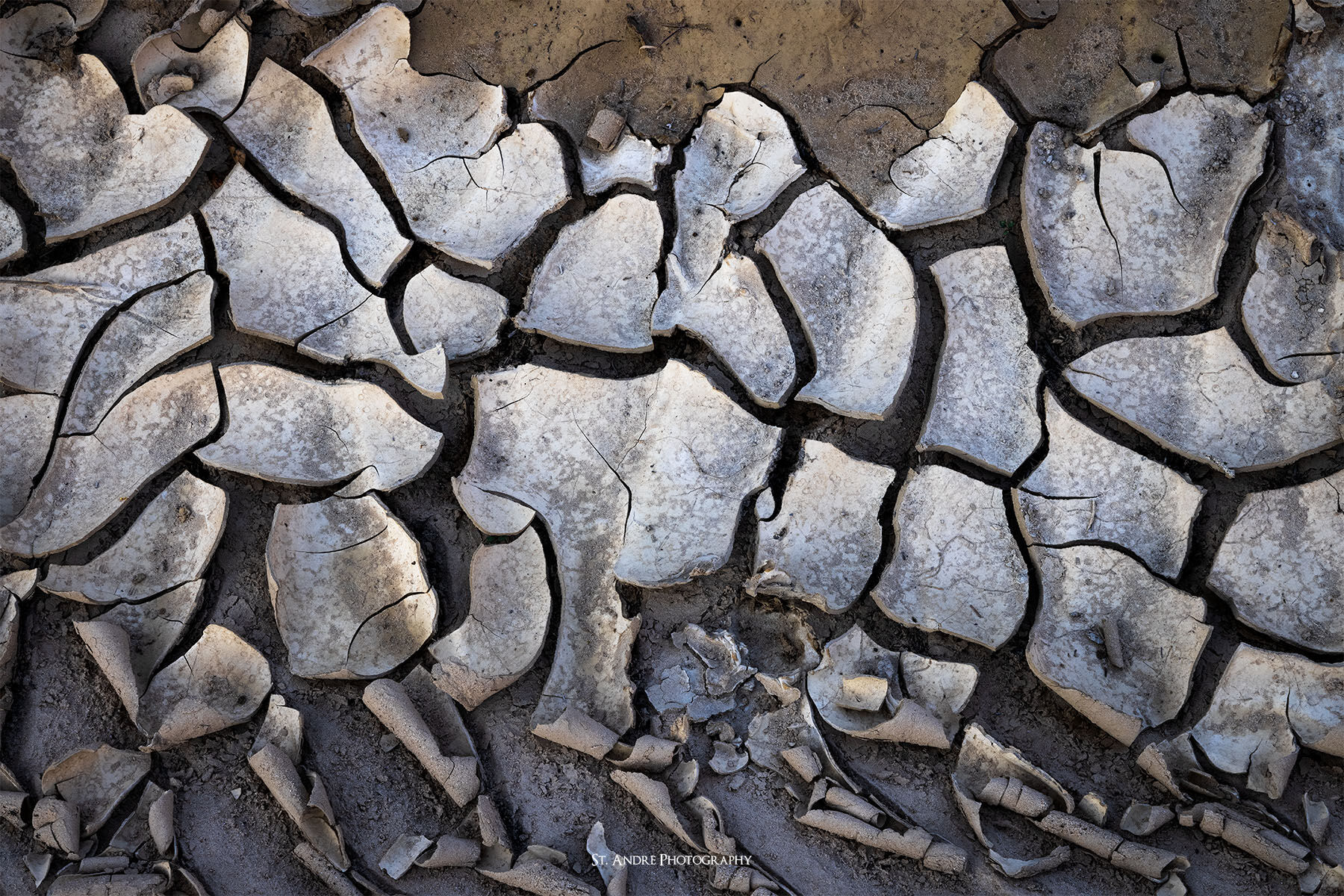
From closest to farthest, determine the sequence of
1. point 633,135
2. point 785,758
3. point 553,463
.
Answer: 1. point 785,758
2. point 553,463
3. point 633,135

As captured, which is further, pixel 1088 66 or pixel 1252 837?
pixel 1088 66

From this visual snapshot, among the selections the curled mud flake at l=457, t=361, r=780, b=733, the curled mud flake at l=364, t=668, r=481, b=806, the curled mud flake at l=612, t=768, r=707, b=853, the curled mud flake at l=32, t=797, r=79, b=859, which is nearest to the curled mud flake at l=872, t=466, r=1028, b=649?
the curled mud flake at l=457, t=361, r=780, b=733

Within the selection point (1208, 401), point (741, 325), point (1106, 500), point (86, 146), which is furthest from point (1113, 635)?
point (86, 146)

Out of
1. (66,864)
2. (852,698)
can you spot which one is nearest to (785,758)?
(852,698)

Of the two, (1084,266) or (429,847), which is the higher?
(1084,266)

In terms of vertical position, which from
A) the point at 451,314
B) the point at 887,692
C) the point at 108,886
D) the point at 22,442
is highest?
the point at 451,314

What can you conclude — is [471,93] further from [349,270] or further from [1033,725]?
[1033,725]

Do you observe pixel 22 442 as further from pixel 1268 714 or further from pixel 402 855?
pixel 1268 714
